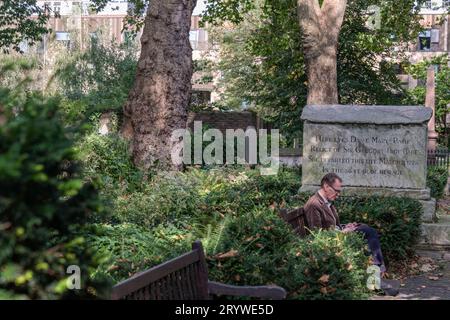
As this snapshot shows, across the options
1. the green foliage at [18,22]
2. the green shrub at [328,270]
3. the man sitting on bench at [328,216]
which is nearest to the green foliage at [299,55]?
the green foliage at [18,22]

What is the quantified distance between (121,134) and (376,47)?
14.2m

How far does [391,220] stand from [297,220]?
1817mm

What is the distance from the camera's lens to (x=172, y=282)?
15.1 ft

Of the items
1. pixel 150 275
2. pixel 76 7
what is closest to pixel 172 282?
pixel 150 275

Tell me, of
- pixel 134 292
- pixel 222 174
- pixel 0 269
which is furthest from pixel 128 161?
pixel 0 269

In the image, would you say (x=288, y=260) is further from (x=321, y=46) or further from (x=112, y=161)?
(x=321, y=46)

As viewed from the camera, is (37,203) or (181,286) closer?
(37,203)

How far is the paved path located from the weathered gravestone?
1828 mm

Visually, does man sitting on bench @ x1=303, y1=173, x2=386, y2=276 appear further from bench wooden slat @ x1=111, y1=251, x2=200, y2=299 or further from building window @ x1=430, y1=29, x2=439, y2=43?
building window @ x1=430, y1=29, x2=439, y2=43
